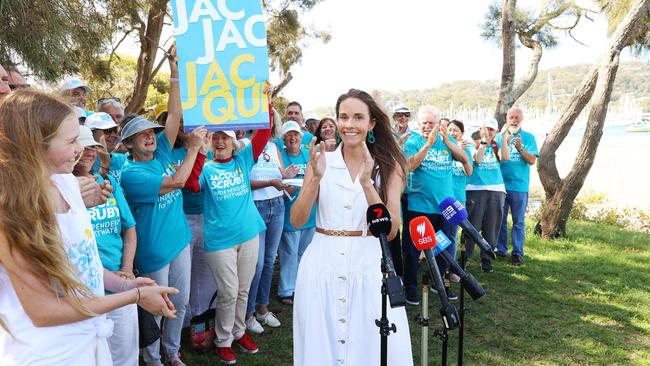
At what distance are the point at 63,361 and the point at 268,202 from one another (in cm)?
339

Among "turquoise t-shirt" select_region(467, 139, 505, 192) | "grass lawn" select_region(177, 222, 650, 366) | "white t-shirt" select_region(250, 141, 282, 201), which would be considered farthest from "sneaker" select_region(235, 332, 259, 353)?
"turquoise t-shirt" select_region(467, 139, 505, 192)

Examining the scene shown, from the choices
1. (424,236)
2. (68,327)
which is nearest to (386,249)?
(424,236)

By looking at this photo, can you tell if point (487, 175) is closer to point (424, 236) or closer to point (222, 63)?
point (222, 63)

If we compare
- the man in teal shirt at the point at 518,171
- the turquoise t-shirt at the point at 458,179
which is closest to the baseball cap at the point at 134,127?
the turquoise t-shirt at the point at 458,179

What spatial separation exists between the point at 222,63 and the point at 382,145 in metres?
1.35

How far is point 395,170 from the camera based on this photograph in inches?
116

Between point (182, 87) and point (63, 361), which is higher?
point (182, 87)

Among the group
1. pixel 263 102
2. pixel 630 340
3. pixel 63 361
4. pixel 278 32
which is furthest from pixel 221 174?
pixel 278 32

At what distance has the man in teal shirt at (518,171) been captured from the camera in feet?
23.8

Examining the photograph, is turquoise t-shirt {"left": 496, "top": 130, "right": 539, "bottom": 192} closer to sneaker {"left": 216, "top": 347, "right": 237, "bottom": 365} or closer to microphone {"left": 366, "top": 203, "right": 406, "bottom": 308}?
sneaker {"left": 216, "top": 347, "right": 237, "bottom": 365}

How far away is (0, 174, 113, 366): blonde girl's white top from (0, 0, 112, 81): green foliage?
356cm

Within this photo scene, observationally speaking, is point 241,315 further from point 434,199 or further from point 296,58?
point 296,58

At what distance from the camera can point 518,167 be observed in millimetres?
7312

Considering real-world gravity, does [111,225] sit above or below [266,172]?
below
